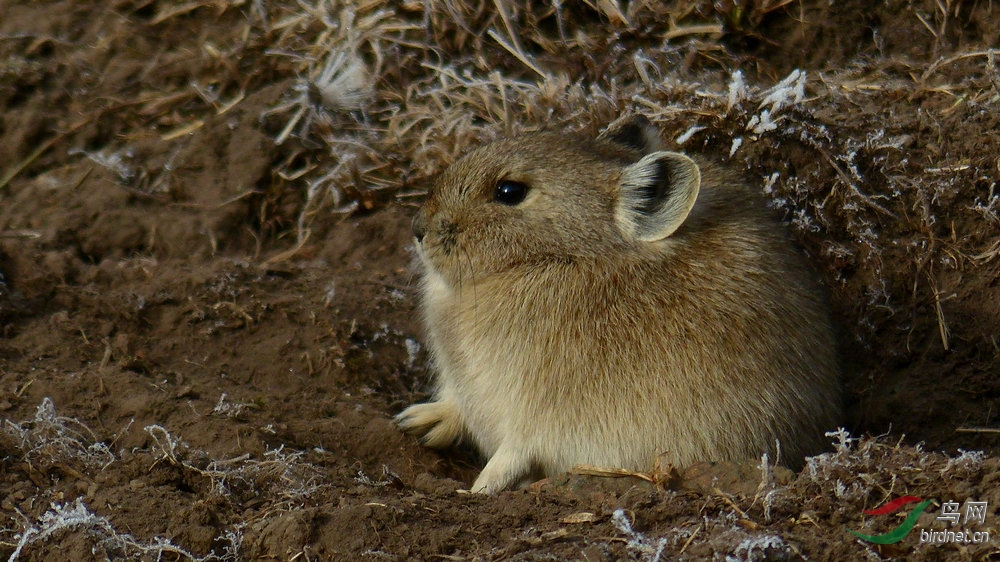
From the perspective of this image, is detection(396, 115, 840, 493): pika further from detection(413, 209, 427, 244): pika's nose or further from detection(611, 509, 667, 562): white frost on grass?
detection(611, 509, 667, 562): white frost on grass

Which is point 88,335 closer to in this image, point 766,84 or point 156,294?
point 156,294

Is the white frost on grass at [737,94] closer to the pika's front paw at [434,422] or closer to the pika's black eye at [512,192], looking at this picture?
the pika's black eye at [512,192]

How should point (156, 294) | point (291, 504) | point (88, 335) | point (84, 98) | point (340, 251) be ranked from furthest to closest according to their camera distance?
point (84, 98) < point (340, 251) < point (156, 294) < point (88, 335) < point (291, 504)

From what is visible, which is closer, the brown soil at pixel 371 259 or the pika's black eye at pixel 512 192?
the brown soil at pixel 371 259

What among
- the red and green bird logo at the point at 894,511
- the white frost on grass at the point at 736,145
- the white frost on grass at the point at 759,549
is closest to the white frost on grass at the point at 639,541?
the white frost on grass at the point at 759,549

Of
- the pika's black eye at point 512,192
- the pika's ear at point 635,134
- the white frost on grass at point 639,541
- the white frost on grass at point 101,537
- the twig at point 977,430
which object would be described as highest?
the pika's ear at point 635,134

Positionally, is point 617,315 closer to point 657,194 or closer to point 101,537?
point 657,194

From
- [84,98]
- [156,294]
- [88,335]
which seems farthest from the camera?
[84,98]

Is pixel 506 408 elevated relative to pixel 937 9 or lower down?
lower down

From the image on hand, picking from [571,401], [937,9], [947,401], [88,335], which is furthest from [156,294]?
[937,9]
